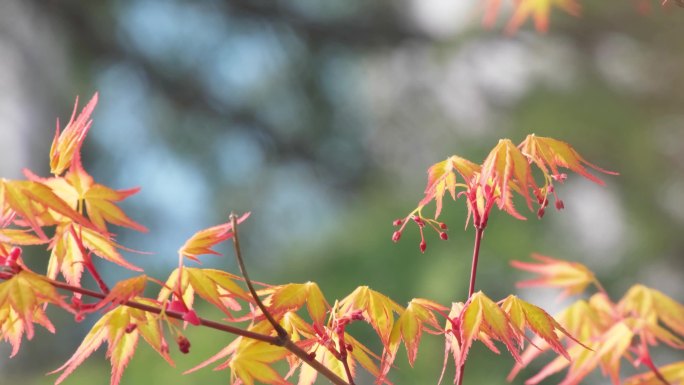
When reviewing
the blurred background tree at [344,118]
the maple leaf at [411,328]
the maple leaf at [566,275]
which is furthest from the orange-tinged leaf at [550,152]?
the blurred background tree at [344,118]

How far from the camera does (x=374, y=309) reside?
0.55 metres

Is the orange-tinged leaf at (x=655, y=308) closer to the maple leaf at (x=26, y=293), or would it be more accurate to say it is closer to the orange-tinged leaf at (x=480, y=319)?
the orange-tinged leaf at (x=480, y=319)

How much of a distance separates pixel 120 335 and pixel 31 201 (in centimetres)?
9

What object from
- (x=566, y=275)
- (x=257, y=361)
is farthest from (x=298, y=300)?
(x=566, y=275)

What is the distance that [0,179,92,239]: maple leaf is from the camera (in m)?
0.47

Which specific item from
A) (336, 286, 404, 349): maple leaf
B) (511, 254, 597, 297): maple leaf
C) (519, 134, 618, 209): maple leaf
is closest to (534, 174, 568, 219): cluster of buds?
(519, 134, 618, 209): maple leaf

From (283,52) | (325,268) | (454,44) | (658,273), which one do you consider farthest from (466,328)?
(283,52)

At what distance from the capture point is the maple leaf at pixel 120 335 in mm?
494

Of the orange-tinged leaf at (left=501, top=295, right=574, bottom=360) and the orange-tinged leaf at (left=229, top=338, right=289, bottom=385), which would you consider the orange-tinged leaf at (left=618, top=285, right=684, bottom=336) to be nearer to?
the orange-tinged leaf at (left=501, top=295, right=574, bottom=360)

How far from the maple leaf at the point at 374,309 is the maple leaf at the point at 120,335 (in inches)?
4.5

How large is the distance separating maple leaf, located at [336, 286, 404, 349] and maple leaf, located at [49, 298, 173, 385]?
114mm

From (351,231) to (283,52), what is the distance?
0.99 m

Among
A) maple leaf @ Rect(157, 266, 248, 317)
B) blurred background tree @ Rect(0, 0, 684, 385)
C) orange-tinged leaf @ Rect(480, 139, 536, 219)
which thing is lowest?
blurred background tree @ Rect(0, 0, 684, 385)

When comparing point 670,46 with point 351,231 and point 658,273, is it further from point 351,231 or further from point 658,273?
point 351,231
